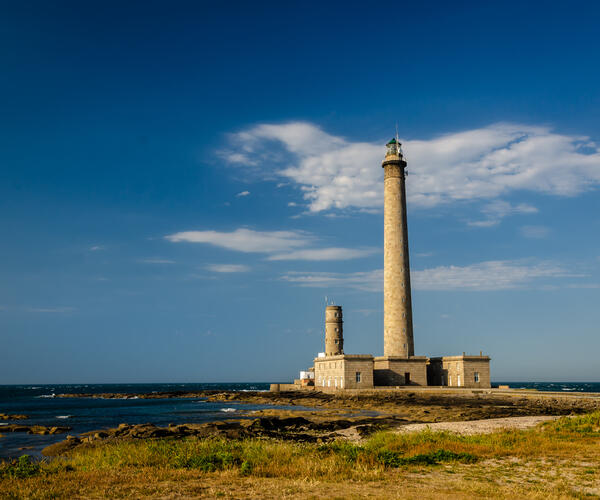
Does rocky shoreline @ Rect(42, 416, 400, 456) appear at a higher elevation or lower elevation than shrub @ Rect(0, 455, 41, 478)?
lower

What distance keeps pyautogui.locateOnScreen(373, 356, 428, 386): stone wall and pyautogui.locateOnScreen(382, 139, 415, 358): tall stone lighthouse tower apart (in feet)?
3.41

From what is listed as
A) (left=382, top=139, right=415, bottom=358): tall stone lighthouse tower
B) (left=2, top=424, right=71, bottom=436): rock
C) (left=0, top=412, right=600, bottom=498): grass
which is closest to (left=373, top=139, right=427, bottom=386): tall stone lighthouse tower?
(left=382, top=139, right=415, bottom=358): tall stone lighthouse tower

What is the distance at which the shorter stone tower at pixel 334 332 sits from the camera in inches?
3027

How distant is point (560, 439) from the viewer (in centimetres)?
2036

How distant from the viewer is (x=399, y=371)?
2398 inches

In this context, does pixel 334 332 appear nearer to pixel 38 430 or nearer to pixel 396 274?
pixel 396 274

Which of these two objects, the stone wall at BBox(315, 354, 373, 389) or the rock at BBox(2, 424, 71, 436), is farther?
the stone wall at BBox(315, 354, 373, 389)

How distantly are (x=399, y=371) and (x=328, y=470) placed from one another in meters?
48.3

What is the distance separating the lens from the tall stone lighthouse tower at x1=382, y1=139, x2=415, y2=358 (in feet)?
204

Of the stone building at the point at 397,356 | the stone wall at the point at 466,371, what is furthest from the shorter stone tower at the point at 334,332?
the stone wall at the point at 466,371

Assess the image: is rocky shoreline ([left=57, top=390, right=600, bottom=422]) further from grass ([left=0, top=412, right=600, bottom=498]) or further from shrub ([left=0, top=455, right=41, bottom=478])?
shrub ([left=0, top=455, right=41, bottom=478])

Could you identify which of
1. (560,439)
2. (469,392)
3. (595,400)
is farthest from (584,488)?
(469,392)

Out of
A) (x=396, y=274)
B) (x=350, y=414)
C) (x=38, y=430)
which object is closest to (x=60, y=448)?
(x=38, y=430)

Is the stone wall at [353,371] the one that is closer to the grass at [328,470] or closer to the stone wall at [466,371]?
the stone wall at [466,371]
